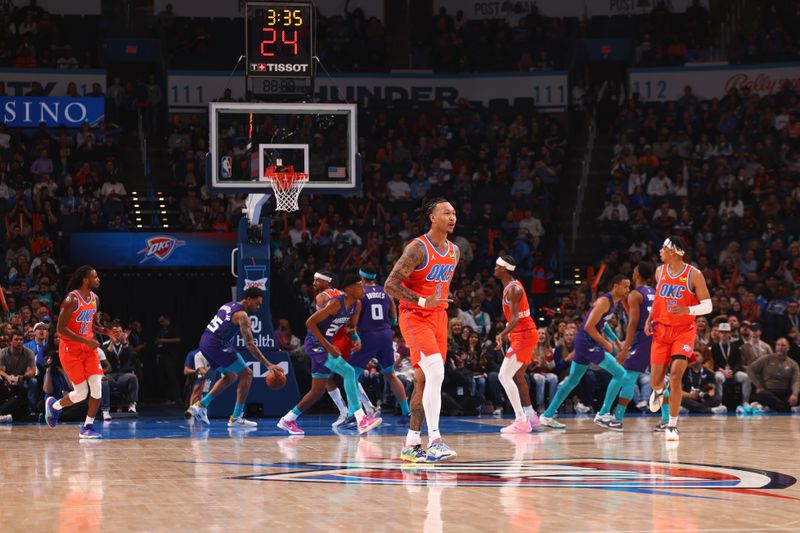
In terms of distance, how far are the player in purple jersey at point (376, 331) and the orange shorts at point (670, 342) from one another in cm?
344

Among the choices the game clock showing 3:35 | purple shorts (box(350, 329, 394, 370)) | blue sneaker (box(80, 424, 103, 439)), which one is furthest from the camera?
the game clock showing 3:35

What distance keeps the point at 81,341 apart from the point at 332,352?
9.53ft

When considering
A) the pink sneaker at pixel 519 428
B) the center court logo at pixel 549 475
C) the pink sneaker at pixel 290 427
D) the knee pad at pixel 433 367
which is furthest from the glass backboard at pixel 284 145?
the center court logo at pixel 549 475

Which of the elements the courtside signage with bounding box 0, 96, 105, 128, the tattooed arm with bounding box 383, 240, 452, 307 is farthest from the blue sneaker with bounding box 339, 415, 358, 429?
the courtside signage with bounding box 0, 96, 105, 128

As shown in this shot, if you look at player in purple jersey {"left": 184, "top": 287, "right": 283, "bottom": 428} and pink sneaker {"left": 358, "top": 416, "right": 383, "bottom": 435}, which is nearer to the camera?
pink sneaker {"left": 358, "top": 416, "right": 383, "bottom": 435}

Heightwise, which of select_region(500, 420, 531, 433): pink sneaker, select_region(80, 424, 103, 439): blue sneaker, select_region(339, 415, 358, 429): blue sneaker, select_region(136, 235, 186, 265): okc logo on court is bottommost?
select_region(339, 415, 358, 429): blue sneaker

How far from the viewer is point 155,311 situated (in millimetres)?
22312

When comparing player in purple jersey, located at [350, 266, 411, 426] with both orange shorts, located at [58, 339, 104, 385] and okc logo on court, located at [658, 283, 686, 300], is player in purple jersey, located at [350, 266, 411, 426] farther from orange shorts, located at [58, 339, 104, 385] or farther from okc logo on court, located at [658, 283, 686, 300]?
okc logo on court, located at [658, 283, 686, 300]

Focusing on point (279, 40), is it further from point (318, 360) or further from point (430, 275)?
point (430, 275)

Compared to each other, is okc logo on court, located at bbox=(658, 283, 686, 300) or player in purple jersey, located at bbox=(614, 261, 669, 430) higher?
okc logo on court, located at bbox=(658, 283, 686, 300)

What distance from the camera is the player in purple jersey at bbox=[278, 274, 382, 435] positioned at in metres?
14.1

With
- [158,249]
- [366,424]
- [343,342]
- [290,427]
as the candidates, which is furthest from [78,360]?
[158,249]

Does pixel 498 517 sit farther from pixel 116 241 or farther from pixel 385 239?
pixel 385 239

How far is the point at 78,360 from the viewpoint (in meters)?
13.7
